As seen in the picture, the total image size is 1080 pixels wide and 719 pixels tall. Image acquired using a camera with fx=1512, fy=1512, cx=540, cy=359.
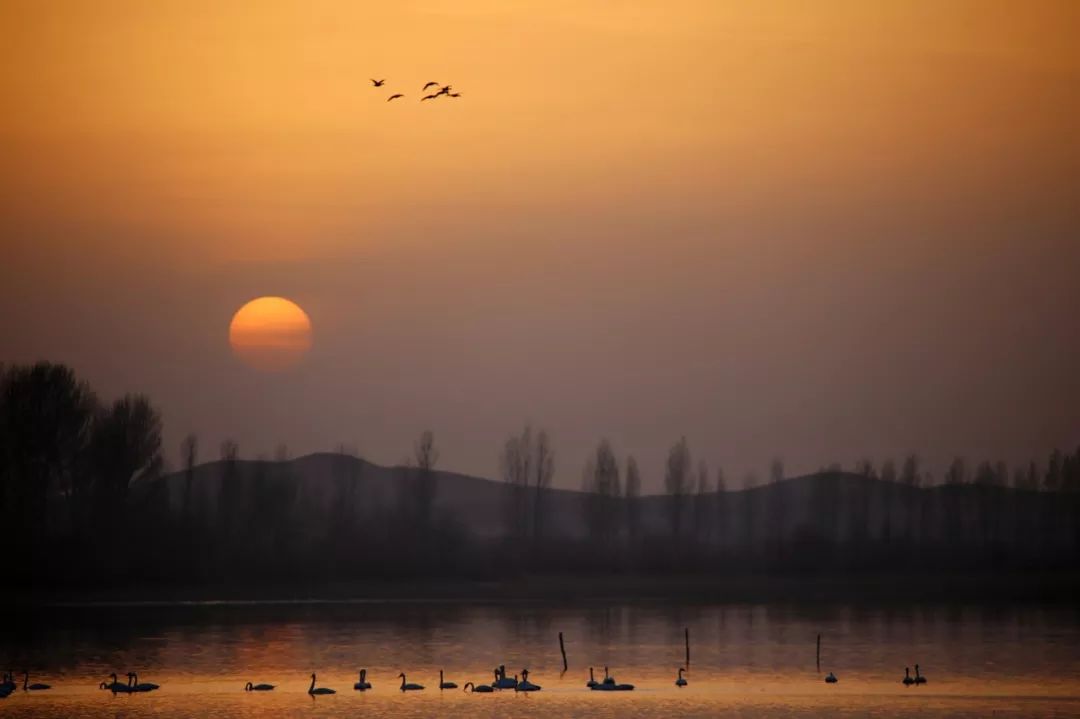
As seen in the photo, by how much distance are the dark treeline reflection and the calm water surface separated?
517 centimetres

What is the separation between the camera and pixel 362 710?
4175 cm

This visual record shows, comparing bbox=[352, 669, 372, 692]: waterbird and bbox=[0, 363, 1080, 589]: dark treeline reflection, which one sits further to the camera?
bbox=[0, 363, 1080, 589]: dark treeline reflection

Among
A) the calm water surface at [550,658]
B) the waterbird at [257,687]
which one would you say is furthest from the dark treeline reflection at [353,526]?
the waterbird at [257,687]

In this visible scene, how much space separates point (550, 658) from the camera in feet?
181

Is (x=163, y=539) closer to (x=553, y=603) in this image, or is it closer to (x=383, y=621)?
(x=383, y=621)

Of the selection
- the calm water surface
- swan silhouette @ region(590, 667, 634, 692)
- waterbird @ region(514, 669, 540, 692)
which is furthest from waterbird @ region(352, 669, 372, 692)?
swan silhouette @ region(590, 667, 634, 692)

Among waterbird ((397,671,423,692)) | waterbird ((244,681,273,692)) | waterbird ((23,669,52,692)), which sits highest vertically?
waterbird ((397,671,423,692))

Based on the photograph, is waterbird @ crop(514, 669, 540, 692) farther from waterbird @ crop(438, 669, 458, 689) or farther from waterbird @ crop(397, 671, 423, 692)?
waterbird @ crop(397, 671, 423, 692)

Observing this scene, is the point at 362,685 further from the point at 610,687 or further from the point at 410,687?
the point at 610,687

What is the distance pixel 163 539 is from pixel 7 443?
952cm

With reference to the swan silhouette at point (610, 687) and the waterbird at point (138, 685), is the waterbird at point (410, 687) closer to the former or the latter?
the swan silhouette at point (610, 687)

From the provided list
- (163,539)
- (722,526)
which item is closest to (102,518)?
(163,539)

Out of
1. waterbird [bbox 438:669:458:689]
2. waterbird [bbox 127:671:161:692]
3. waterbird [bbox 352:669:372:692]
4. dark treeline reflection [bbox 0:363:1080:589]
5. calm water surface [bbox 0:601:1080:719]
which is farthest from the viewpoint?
dark treeline reflection [bbox 0:363:1080:589]

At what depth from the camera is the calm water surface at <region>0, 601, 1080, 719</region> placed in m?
42.5
